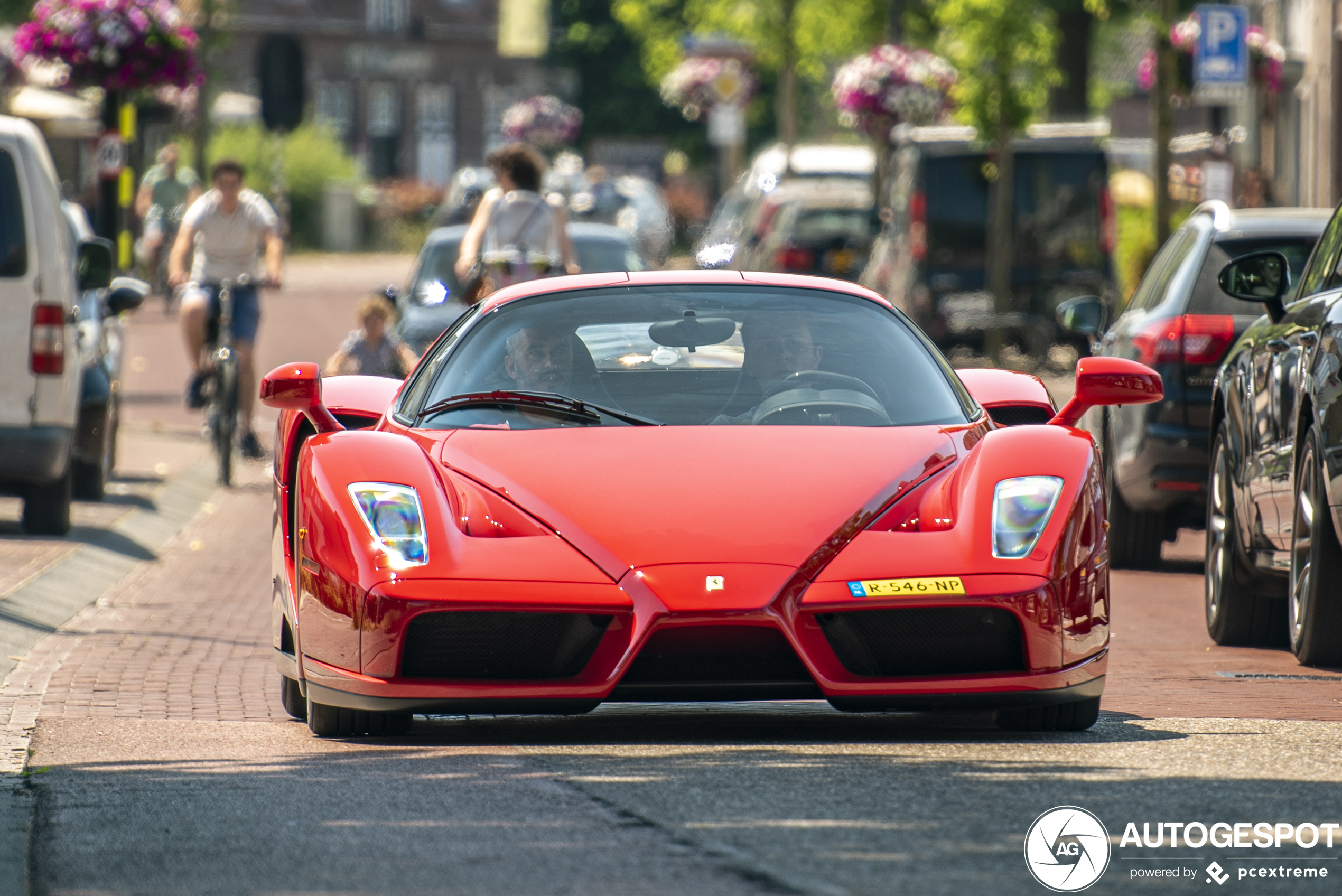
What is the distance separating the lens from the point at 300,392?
6703 mm

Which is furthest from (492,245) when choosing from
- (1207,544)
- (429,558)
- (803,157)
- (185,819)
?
(803,157)

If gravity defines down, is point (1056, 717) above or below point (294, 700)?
above

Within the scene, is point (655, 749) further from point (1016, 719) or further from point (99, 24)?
point (99, 24)

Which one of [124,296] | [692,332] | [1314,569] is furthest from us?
[124,296]

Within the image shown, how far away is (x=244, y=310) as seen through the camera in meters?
16.0

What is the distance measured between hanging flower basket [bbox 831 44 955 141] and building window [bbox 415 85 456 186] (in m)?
51.8

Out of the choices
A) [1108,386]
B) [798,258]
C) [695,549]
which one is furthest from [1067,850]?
[798,258]

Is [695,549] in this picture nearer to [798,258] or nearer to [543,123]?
[798,258]

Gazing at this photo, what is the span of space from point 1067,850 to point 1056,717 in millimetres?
1596

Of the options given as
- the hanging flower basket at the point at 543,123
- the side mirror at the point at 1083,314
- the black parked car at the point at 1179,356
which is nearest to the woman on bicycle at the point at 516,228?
the side mirror at the point at 1083,314

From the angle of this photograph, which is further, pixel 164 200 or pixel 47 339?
pixel 164 200

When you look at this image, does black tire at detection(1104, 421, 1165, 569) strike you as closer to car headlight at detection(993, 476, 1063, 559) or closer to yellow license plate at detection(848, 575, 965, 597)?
car headlight at detection(993, 476, 1063, 559)

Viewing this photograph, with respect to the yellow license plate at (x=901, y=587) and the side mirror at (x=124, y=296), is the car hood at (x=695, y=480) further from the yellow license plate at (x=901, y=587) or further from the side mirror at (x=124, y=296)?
the side mirror at (x=124, y=296)

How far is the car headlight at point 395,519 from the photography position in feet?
19.1
